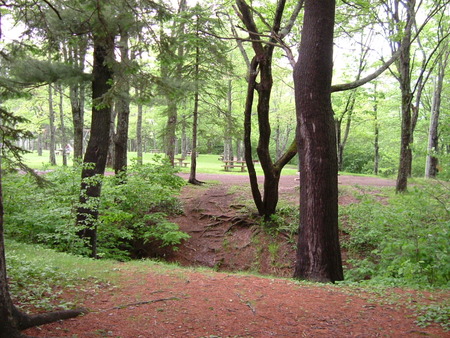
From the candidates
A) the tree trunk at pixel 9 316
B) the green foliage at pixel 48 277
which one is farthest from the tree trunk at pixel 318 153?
the tree trunk at pixel 9 316

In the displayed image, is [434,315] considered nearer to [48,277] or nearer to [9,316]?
[9,316]

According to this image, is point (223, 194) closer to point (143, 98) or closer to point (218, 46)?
point (218, 46)

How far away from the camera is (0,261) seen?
9.36 ft

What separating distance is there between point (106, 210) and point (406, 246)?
6776mm

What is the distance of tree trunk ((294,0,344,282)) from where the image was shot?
20.1 feet

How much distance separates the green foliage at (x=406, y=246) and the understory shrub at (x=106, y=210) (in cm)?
496

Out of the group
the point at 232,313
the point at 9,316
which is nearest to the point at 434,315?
the point at 232,313

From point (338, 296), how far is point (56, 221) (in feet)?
20.6

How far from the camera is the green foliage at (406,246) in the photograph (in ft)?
19.1

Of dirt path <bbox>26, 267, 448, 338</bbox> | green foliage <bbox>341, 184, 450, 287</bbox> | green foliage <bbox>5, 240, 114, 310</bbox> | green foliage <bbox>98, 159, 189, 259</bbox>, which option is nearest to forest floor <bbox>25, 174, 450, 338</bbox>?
dirt path <bbox>26, 267, 448, 338</bbox>

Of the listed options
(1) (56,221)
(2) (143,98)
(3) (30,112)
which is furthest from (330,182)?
(3) (30,112)

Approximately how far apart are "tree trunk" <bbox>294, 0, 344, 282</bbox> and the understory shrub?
4.47 metres

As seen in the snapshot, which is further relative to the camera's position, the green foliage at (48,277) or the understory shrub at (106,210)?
the understory shrub at (106,210)

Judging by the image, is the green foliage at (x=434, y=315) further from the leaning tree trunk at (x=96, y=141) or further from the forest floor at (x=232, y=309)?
the leaning tree trunk at (x=96, y=141)
